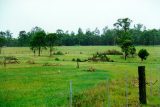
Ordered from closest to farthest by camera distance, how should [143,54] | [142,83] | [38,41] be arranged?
[142,83]
[143,54]
[38,41]

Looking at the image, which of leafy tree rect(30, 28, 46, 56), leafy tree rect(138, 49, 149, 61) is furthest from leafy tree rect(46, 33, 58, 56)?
leafy tree rect(138, 49, 149, 61)

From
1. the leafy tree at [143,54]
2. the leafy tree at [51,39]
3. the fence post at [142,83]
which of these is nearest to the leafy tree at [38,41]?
the leafy tree at [51,39]

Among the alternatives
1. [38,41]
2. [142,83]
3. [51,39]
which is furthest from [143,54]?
[142,83]

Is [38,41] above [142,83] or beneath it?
above

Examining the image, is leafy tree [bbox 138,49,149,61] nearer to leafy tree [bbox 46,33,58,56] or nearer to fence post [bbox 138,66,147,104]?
leafy tree [bbox 46,33,58,56]

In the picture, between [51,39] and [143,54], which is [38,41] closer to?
[51,39]

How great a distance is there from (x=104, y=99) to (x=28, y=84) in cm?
1294

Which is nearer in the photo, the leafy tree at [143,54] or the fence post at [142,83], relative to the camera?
the fence post at [142,83]

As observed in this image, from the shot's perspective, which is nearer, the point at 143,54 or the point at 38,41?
the point at 143,54

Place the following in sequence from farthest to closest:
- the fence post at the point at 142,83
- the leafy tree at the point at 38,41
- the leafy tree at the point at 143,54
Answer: the leafy tree at the point at 38,41 < the leafy tree at the point at 143,54 < the fence post at the point at 142,83

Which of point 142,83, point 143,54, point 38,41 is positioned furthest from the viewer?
→ point 38,41

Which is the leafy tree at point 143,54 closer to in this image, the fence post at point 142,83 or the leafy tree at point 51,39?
the leafy tree at point 51,39

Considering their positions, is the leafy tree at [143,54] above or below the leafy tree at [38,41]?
below

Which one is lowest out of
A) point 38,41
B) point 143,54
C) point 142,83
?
point 143,54
